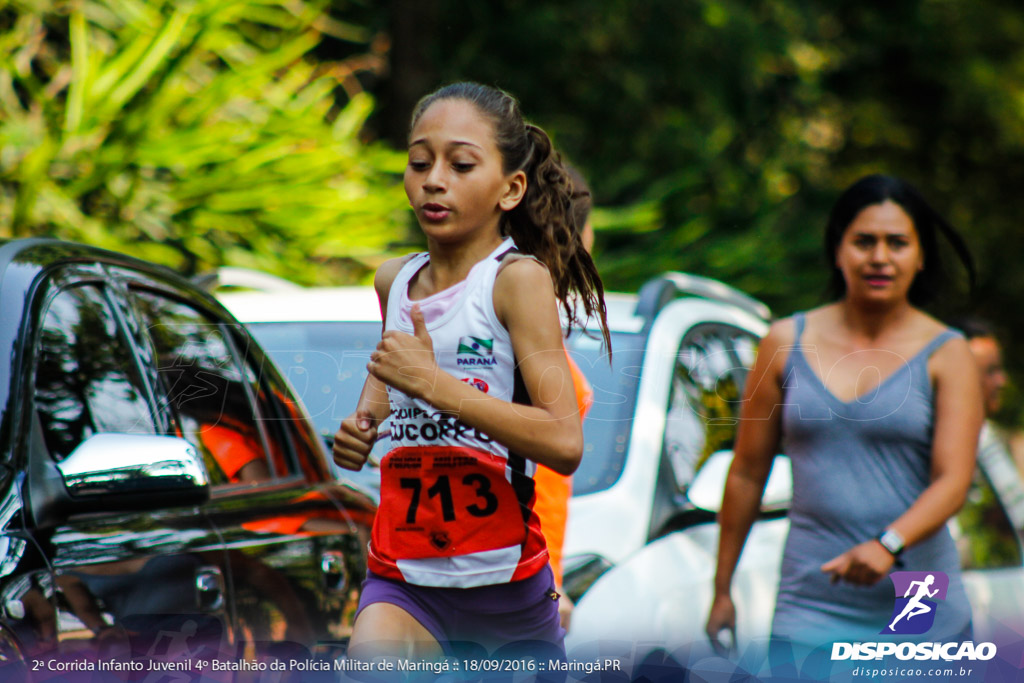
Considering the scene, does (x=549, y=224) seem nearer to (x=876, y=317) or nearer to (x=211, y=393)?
(x=211, y=393)

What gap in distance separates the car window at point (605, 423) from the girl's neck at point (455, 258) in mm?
1615

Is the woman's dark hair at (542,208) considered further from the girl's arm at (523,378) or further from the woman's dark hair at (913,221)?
the woman's dark hair at (913,221)

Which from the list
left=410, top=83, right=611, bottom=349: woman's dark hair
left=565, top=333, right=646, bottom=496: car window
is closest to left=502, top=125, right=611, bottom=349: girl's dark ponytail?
left=410, top=83, right=611, bottom=349: woman's dark hair

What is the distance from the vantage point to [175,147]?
297 inches

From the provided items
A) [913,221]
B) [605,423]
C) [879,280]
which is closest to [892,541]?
[879,280]

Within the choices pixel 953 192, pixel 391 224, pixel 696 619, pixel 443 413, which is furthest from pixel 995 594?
pixel 953 192

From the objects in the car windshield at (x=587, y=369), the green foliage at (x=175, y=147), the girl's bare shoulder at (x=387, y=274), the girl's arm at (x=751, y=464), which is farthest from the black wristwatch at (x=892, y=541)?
the green foliage at (x=175, y=147)

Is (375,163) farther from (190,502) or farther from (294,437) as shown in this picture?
(190,502)

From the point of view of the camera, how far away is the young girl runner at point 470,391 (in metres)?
1.94

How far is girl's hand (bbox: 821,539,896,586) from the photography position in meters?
2.80

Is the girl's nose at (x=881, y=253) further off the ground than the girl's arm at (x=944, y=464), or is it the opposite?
the girl's nose at (x=881, y=253)

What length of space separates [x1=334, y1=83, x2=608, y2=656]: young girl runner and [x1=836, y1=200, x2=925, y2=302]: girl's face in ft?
3.85

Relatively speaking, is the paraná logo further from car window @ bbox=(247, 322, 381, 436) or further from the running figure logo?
the running figure logo

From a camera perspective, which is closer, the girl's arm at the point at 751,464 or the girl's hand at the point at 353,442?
the girl's hand at the point at 353,442
